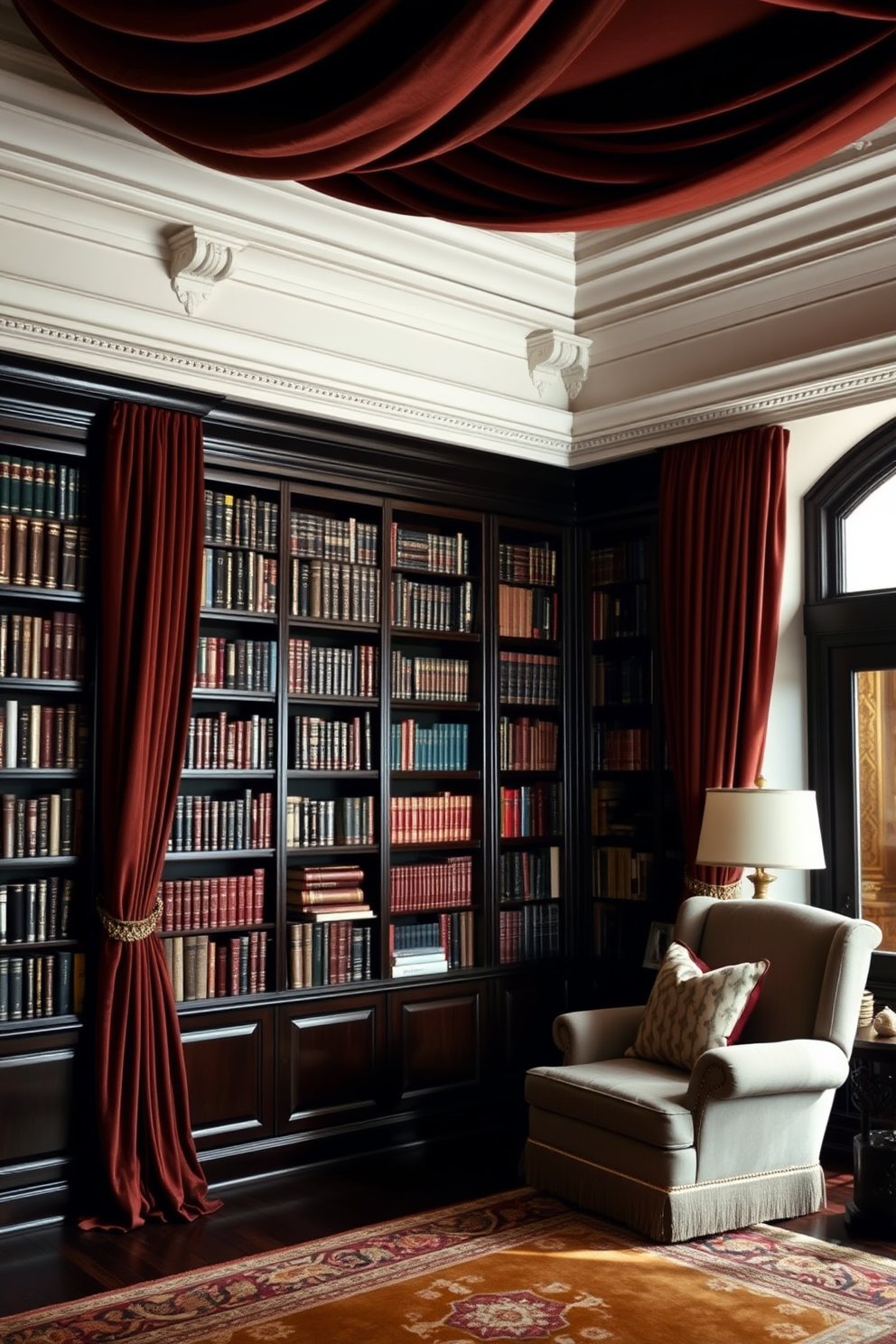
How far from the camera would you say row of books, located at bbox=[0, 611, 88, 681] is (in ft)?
16.1

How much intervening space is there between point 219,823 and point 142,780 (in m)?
0.54

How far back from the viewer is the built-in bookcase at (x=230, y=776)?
5.32 meters

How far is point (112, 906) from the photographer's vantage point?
16.1 feet

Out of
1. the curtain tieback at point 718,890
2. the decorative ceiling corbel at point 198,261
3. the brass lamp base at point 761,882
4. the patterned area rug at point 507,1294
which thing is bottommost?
the patterned area rug at point 507,1294

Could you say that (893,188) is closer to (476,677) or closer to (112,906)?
(476,677)

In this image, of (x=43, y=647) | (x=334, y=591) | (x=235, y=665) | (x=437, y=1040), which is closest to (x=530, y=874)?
(x=437, y=1040)

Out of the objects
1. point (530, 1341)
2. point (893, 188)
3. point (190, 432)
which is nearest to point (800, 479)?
point (893, 188)

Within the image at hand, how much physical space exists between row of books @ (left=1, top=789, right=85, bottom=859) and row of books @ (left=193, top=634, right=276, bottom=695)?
2.37 ft

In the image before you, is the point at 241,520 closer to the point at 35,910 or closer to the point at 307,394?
the point at 307,394

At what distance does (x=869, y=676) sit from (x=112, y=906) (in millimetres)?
3403

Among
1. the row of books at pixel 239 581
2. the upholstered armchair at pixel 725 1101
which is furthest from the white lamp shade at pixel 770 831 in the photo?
the row of books at pixel 239 581

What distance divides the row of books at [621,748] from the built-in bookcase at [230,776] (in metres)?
1.90

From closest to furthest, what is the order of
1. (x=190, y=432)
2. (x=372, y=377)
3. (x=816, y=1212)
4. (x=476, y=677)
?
(x=816, y=1212) → (x=190, y=432) → (x=372, y=377) → (x=476, y=677)

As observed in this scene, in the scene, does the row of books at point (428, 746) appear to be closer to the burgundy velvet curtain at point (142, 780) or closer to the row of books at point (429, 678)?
the row of books at point (429, 678)
